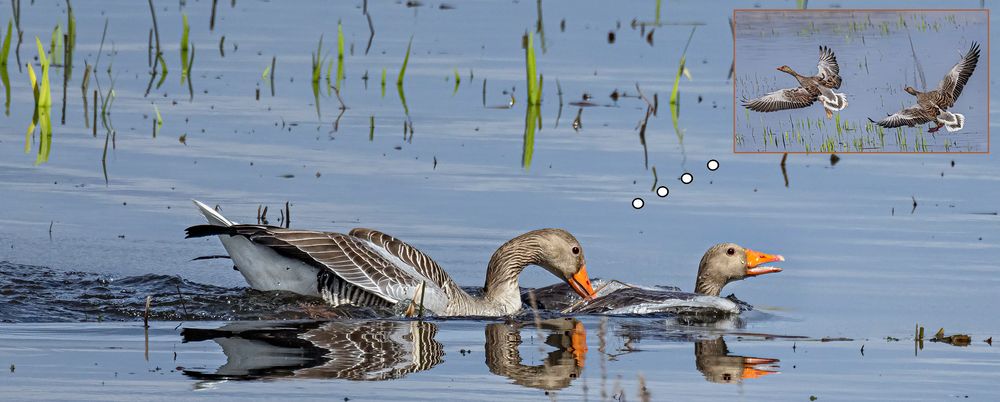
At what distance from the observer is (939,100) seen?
14922 millimetres

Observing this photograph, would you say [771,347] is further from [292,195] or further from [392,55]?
[392,55]

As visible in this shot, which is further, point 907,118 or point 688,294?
point 907,118

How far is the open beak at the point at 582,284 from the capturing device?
13344 mm

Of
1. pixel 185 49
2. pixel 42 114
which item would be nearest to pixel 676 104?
pixel 185 49

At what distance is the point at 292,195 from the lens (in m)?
15.7

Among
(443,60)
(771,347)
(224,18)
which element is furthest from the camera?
(224,18)

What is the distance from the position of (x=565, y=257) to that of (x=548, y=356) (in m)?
3.01

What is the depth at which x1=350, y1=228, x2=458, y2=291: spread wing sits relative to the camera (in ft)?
42.1

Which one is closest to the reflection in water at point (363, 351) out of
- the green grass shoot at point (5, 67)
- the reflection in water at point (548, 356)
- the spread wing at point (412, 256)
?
the reflection in water at point (548, 356)

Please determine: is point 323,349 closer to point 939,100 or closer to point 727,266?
point 727,266

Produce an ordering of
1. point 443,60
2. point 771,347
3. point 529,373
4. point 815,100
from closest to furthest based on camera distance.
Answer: point 529,373
point 771,347
point 815,100
point 443,60

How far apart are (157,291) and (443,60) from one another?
10747 millimetres

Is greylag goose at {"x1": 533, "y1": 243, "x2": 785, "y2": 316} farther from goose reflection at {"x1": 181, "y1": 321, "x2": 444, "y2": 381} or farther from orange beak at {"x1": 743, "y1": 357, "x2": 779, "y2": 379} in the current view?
orange beak at {"x1": 743, "y1": 357, "x2": 779, "y2": 379}

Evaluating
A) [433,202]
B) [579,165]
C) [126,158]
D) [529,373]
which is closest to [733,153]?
[579,165]
